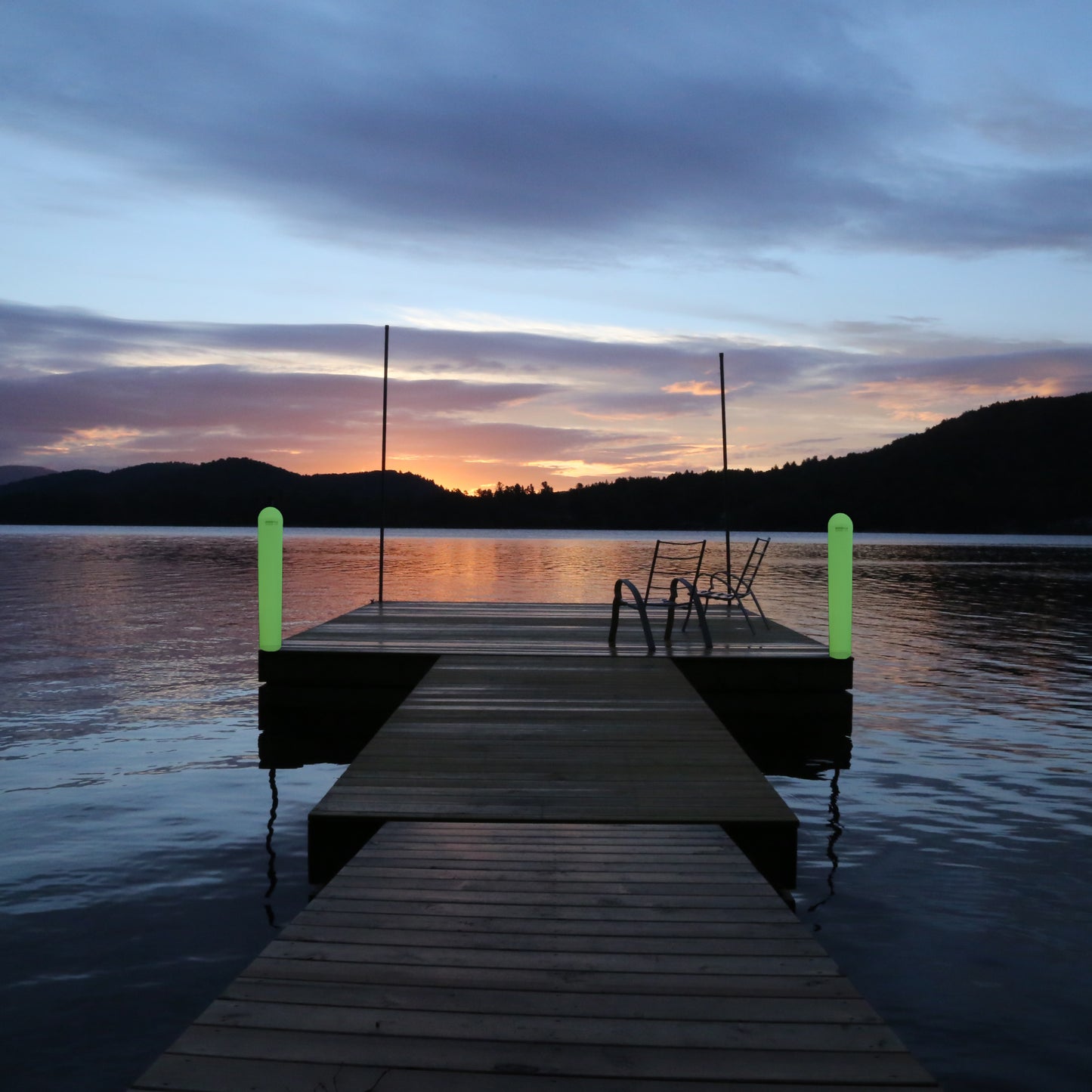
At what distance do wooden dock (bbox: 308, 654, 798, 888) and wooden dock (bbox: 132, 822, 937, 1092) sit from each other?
2.38 feet

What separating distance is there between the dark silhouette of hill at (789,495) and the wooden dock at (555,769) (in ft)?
234

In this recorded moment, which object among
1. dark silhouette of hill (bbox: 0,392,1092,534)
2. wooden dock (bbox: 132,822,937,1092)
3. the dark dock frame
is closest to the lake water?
the dark dock frame

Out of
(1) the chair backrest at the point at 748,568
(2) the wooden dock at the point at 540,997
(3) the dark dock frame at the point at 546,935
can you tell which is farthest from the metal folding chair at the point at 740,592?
(2) the wooden dock at the point at 540,997

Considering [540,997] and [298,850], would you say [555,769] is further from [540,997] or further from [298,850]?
[540,997]

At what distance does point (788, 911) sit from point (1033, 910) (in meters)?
2.94

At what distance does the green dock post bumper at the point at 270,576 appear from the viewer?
8352 millimetres

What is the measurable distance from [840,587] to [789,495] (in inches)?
3944

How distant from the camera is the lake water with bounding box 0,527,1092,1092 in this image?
13.5ft

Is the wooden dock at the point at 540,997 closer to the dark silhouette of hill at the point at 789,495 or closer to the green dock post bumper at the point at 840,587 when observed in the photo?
the green dock post bumper at the point at 840,587

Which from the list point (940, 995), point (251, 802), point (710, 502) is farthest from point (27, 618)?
point (710, 502)

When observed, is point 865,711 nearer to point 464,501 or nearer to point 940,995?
point 940,995

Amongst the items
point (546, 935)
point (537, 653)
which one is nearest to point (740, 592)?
point (537, 653)

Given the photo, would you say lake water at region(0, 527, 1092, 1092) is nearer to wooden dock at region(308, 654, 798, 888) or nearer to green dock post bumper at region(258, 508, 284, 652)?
wooden dock at region(308, 654, 798, 888)

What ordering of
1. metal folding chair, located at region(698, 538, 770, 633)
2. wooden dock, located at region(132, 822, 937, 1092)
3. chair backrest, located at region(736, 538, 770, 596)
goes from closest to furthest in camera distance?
1. wooden dock, located at region(132, 822, 937, 1092)
2. chair backrest, located at region(736, 538, 770, 596)
3. metal folding chair, located at region(698, 538, 770, 633)
